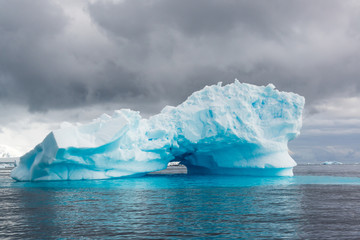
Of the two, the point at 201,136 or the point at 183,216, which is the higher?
the point at 201,136

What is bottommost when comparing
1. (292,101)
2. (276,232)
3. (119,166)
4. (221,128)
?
(276,232)

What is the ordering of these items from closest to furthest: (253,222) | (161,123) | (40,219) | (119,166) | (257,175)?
(253,222), (40,219), (119,166), (161,123), (257,175)

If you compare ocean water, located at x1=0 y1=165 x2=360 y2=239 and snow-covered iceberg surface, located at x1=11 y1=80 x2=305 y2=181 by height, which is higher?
snow-covered iceberg surface, located at x1=11 y1=80 x2=305 y2=181

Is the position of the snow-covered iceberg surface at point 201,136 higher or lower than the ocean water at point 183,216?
higher

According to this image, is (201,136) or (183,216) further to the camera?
(201,136)

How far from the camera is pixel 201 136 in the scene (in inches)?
1142

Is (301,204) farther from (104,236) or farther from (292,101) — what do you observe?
(292,101)

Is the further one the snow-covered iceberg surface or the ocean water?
the snow-covered iceberg surface

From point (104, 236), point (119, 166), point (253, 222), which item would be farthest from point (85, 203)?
point (119, 166)

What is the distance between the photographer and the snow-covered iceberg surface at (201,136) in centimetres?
2541

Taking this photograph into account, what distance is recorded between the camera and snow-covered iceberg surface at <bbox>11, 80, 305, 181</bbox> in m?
25.4

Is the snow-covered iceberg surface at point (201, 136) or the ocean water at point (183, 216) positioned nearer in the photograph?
the ocean water at point (183, 216)

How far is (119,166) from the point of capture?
88.6ft

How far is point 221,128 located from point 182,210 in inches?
610
